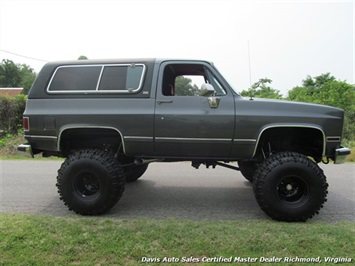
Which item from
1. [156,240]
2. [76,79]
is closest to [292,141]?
[156,240]

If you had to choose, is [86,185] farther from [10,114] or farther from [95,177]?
[10,114]

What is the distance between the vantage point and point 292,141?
14.7ft

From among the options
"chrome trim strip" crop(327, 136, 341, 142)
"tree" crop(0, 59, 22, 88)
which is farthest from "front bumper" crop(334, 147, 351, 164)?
"tree" crop(0, 59, 22, 88)

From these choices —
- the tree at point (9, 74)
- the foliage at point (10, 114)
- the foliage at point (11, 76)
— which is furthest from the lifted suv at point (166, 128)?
the tree at point (9, 74)

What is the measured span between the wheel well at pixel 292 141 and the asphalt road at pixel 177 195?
34.9 inches

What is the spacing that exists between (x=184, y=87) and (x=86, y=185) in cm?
208

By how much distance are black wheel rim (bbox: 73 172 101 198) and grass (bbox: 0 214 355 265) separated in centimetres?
56

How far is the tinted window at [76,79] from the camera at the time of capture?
4.32 metres

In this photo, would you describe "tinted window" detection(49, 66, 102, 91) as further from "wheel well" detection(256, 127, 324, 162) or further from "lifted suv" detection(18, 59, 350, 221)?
"wheel well" detection(256, 127, 324, 162)

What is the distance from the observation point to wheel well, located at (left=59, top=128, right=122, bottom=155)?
4.32 meters

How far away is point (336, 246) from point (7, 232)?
3607 mm

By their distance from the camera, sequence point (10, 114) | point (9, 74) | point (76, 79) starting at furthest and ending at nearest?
point (9, 74) → point (10, 114) → point (76, 79)

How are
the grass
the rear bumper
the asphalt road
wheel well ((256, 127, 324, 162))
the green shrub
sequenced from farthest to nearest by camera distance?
the green shrub → the rear bumper → the asphalt road → wheel well ((256, 127, 324, 162)) → the grass

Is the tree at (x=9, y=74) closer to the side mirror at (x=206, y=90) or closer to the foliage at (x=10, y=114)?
the foliage at (x=10, y=114)
